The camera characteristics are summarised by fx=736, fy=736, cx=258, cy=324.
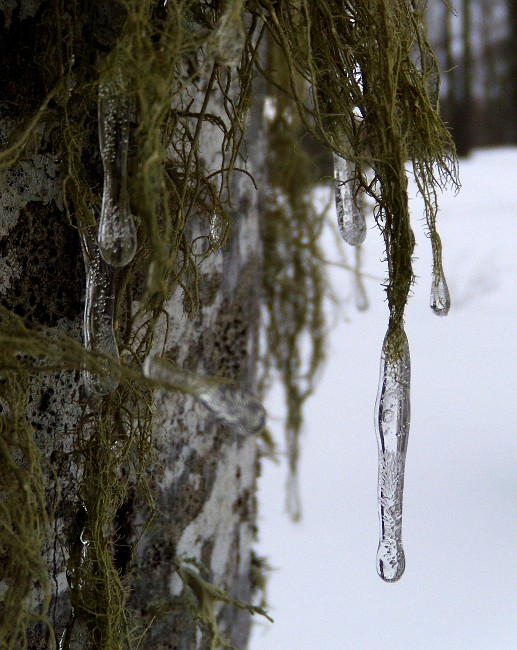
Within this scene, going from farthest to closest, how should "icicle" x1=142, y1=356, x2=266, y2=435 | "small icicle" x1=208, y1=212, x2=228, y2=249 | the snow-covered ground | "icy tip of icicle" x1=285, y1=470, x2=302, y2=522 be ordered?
the snow-covered ground → "icy tip of icicle" x1=285, y1=470, x2=302, y2=522 → "small icicle" x1=208, y1=212, x2=228, y2=249 → "icicle" x1=142, y1=356, x2=266, y2=435

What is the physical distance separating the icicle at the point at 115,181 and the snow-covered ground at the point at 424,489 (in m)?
0.51

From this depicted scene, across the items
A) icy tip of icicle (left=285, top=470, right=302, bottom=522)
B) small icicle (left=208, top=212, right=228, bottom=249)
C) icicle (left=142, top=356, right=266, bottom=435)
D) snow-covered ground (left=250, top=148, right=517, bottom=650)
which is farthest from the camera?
snow-covered ground (left=250, top=148, right=517, bottom=650)

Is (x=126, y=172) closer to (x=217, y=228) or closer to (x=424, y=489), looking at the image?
(x=217, y=228)

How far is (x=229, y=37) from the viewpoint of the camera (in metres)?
0.40

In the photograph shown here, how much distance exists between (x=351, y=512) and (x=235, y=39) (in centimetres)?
145

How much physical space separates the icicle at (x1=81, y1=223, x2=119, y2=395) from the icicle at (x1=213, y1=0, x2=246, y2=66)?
0.16m

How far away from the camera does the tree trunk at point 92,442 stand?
466 mm

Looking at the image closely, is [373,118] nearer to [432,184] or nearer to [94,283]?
[432,184]

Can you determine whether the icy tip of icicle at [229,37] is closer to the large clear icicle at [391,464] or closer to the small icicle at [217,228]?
the small icicle at [217,228]

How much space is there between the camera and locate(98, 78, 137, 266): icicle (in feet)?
1.40

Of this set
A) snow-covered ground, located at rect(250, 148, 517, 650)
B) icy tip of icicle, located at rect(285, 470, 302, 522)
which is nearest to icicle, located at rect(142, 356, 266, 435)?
snow-covered ground, located at rect(250, 148, 517, 650)

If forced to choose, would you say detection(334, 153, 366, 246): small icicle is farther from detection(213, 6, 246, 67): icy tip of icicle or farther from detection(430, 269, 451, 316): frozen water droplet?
detection(213, 6, 246, 67): icy tip of icicle

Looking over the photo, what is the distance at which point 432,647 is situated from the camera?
135 centimetres

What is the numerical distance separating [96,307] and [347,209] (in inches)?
8.1
